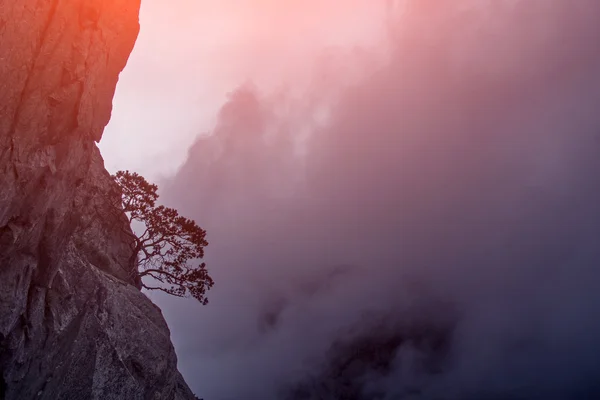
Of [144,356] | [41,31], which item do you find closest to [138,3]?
[41,31]

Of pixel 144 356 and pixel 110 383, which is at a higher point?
pixel 144 356

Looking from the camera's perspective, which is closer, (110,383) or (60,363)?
(60,363)

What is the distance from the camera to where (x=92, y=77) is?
27.9 metres

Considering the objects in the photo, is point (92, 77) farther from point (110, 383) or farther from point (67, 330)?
point (110, 383)

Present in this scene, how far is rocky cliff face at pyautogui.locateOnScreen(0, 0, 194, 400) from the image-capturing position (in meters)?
22.7

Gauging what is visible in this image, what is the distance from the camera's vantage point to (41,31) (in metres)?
23.5

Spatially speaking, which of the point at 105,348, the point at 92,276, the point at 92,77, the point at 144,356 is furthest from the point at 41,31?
the point at 144,356

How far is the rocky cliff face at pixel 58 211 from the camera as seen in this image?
22656 millimetres

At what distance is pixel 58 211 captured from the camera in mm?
27219

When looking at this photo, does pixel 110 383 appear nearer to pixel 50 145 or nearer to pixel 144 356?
pixel 144 356

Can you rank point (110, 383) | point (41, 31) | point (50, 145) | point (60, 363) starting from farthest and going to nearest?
point (110, 383) → point (60, 363) → point (50, 145) → point (41, 31)

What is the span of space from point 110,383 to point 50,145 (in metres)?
14.7

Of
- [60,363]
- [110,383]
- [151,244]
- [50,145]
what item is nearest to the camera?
[50,145]

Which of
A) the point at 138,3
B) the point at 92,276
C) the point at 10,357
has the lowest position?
the point at 10,357
